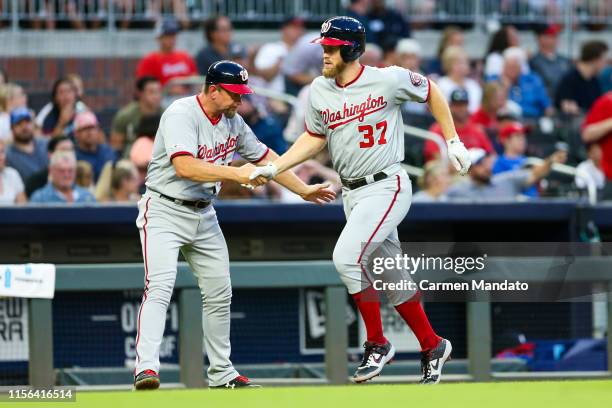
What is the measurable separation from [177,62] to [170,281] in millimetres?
5690

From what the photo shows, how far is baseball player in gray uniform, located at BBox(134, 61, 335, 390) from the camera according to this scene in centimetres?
820

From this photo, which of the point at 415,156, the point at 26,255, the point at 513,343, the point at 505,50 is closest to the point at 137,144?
the point at 26,255

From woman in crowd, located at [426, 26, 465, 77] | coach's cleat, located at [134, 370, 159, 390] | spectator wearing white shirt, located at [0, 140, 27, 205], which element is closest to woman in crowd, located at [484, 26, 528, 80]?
woman in crowd, located at [426, 26, 465, 77]

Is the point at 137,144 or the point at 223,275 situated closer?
the point at 223,275

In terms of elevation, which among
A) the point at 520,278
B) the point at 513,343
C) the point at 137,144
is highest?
the point at 137,144

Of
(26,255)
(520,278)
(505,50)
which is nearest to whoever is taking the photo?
(520,278)

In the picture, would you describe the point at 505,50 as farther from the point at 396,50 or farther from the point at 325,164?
A: the point at 325,164

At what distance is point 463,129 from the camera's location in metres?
12.9

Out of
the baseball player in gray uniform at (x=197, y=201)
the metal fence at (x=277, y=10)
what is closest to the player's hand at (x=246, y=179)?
the baseball player in gray uniform at (x=197, y=201)

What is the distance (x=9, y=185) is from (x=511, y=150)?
4.48 m

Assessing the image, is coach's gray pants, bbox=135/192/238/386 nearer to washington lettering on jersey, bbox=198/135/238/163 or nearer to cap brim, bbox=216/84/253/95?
washington lettering on jersey, bbox=198/135/238/163

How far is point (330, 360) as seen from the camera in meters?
10.1

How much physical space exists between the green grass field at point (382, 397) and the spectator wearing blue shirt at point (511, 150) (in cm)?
502

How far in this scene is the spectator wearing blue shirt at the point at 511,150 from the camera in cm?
1257
